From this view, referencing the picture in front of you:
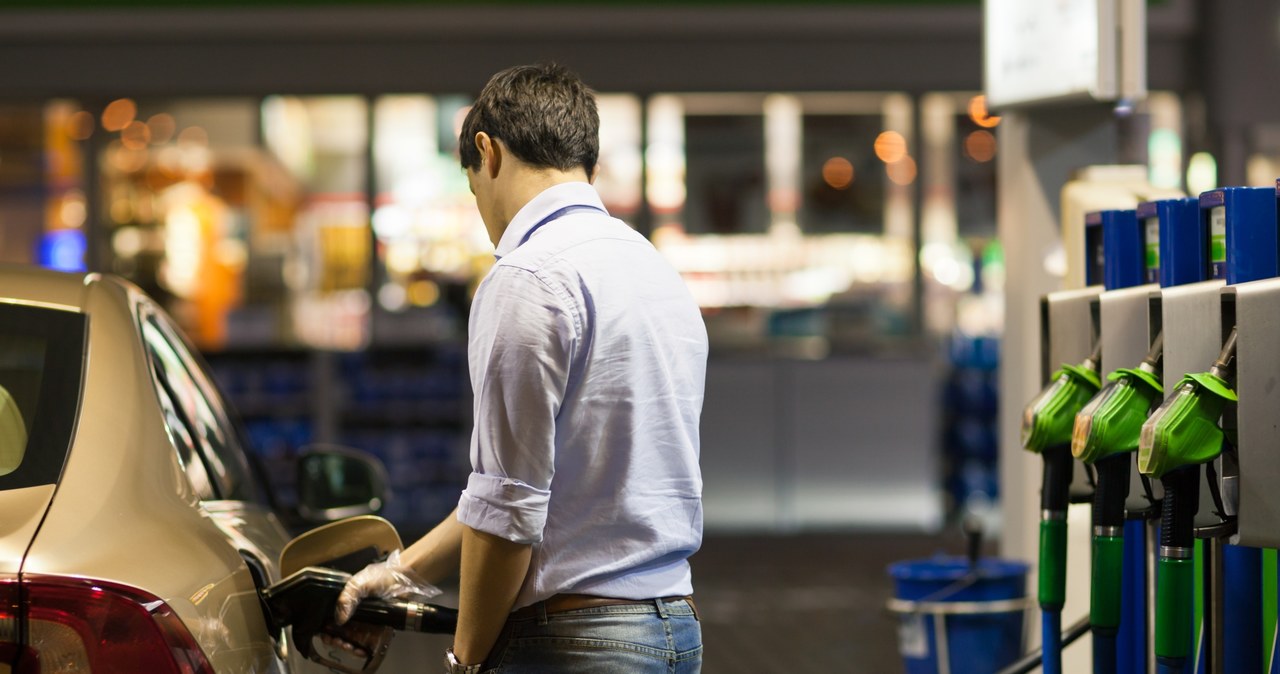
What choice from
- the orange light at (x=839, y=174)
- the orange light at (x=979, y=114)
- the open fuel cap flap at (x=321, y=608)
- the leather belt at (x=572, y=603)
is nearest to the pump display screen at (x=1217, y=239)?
the leather belt at (x=572, y=603)

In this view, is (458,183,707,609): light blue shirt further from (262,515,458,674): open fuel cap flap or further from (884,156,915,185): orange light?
(884,156,915,185): orange light

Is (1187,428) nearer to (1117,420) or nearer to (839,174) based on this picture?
(1117,420)

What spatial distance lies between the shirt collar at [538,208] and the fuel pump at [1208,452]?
3.57 ft

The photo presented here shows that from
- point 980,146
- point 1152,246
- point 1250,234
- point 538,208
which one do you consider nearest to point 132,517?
point 538,208

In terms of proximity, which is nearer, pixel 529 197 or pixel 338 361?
pixel 529 197

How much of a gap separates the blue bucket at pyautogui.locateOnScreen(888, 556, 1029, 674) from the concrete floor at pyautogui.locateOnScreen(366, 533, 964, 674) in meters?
0.89

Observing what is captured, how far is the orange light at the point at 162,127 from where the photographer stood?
10.9 meters

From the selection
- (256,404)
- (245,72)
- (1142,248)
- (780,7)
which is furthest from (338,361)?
(1142,248)

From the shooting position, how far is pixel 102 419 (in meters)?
2.32

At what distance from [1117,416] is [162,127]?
9.43 metres

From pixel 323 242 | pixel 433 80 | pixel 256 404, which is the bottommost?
pixel 256 404

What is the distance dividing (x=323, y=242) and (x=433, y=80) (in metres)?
1.72

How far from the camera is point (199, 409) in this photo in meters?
3.16

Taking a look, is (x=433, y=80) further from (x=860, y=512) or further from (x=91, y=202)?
(x=860, y=512)
